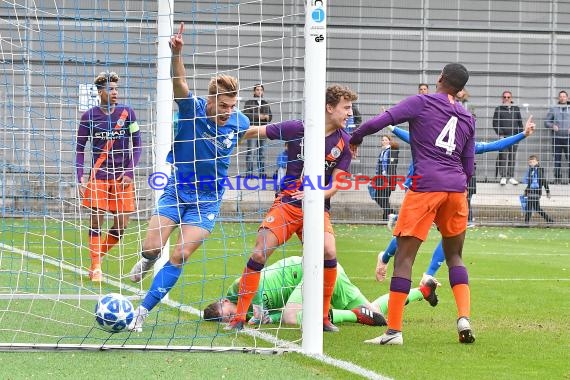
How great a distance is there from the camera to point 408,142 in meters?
8.83

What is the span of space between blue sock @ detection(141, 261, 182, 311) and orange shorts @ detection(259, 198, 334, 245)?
856 millimetres

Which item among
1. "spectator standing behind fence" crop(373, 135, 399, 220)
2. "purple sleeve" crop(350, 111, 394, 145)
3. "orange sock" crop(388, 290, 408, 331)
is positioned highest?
"purple sleeve" crop(350, 111, 394, 145)

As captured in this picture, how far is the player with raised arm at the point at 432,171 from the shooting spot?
7484 millimetres

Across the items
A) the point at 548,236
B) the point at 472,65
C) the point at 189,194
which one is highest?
the point at 472,65

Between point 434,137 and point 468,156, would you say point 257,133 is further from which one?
point 468,156

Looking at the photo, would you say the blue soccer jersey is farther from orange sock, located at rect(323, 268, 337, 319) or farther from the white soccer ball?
the white soccer ball

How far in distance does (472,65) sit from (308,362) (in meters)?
19.7

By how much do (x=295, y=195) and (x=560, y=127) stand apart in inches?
634

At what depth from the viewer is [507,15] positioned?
2558 centimetres

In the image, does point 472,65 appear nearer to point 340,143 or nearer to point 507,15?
point 507,15

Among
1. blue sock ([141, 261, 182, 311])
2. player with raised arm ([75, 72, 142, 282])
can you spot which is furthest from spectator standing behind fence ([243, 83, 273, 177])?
blue sock ([141, 261, 182, 311])

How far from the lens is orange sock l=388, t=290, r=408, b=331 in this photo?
7.36 meters

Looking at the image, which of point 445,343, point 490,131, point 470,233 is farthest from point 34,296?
point 490,131

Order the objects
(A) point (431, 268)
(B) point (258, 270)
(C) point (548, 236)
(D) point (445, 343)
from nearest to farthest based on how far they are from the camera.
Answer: (D) point (445, 343)
(B) point (258, 270)
(A) point (431, 268)
(C) point (548, 236)
